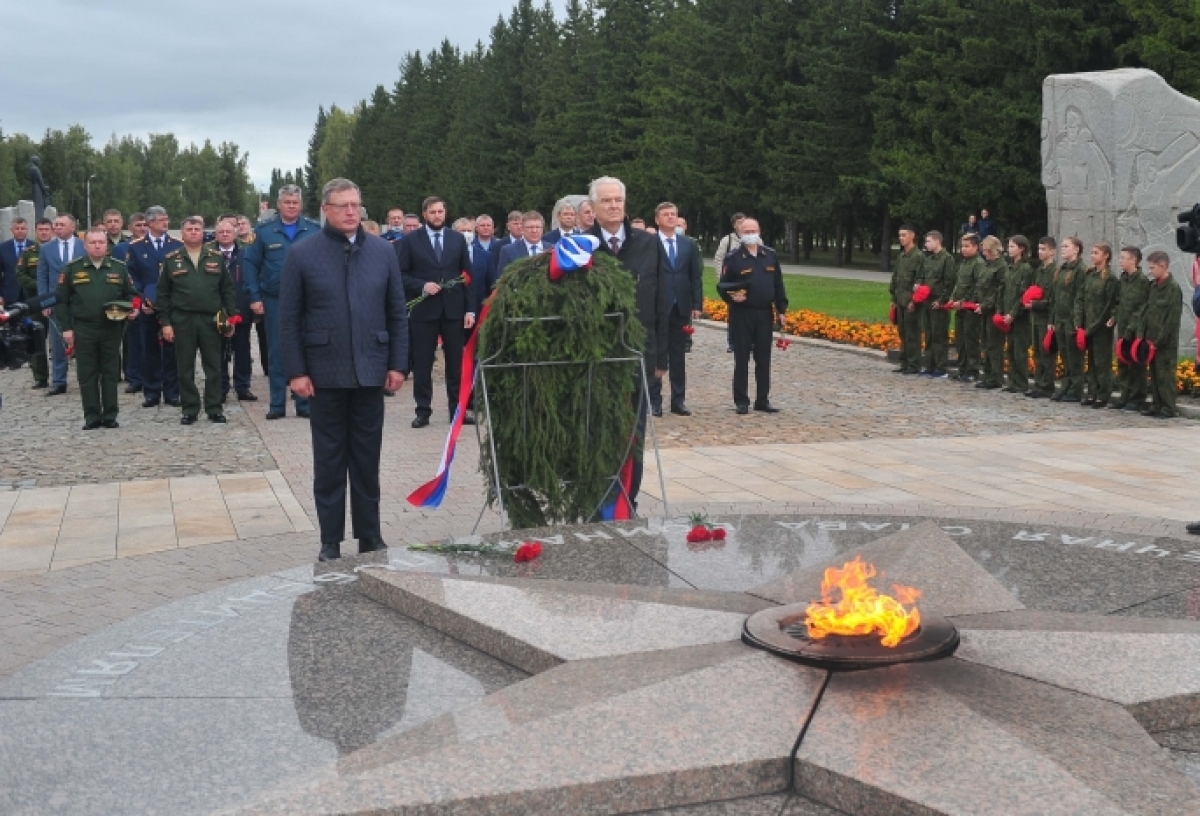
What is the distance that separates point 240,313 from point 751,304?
5528mm

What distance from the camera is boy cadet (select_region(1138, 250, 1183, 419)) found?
13344 millimetres

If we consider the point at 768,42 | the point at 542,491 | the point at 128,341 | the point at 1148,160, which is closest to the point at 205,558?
the point at 542,491

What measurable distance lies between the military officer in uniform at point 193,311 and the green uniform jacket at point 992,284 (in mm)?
8713

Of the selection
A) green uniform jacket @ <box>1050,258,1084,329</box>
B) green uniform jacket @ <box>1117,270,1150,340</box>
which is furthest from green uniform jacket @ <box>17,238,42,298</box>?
green uniform jacket @ <box>1117,270,1150,340</box>

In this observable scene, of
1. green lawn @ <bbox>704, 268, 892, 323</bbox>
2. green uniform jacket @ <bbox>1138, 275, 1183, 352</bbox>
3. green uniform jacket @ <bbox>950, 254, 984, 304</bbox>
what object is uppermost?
green uniform jacket @ <bbox>950, 254, 984, 304</bbox>

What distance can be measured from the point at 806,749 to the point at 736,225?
36.1 ft

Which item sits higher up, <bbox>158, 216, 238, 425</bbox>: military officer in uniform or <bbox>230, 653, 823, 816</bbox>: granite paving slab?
<bbox>158, 216, 238, 425</bbox>: military officer in uniform

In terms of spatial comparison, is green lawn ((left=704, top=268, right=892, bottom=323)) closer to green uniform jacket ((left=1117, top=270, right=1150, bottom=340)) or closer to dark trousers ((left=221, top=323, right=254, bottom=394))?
green uniform jacket ((left=1117, top=270, right=1150, bottom=340))

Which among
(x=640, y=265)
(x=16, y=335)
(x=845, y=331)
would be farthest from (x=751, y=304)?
(x=16, y=335)

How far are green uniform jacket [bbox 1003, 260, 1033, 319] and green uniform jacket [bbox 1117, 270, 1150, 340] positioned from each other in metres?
1.54

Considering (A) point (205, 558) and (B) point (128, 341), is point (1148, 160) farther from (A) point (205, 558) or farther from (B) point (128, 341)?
(A) point (205, 558)

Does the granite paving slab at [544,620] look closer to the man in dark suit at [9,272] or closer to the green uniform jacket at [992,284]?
the green uniform jacket at [992,284]

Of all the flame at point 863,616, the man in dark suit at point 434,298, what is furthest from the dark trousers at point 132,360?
the flame at point 863,616

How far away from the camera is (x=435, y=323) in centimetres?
1309
